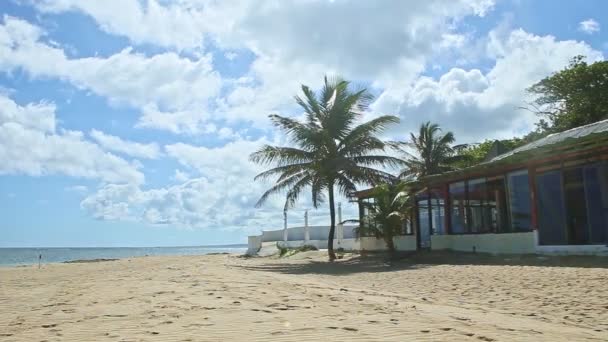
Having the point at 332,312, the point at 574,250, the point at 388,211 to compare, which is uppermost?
the point at 388,211

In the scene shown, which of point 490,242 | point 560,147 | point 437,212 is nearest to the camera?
point 560,147

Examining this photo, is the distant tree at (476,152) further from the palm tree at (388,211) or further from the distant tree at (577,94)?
the palm tree at (388,211)

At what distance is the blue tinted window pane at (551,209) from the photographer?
15.6m

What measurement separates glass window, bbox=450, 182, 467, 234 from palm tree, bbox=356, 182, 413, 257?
1562 mm

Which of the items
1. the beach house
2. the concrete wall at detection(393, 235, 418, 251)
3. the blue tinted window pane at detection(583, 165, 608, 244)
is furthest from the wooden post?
the blue tinted window pane at detection(583, 165, 608, 244)

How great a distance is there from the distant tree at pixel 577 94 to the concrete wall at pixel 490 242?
1579cm

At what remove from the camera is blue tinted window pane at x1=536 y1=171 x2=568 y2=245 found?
51.3ft

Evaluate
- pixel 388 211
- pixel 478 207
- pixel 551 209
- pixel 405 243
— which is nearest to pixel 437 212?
pixel 405 243

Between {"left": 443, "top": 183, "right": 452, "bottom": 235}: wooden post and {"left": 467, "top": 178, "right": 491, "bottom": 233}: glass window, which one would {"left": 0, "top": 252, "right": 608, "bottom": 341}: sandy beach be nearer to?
{"left": 467, "top": 178, "right": 491, "bottom": 233}: glass window

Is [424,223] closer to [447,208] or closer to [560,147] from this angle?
[447,208]

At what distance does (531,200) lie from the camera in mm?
16234

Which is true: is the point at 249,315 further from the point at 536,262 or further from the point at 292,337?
the point at 536,262

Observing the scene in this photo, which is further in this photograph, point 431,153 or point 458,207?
point 431,153

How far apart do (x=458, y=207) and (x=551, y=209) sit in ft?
13.5
